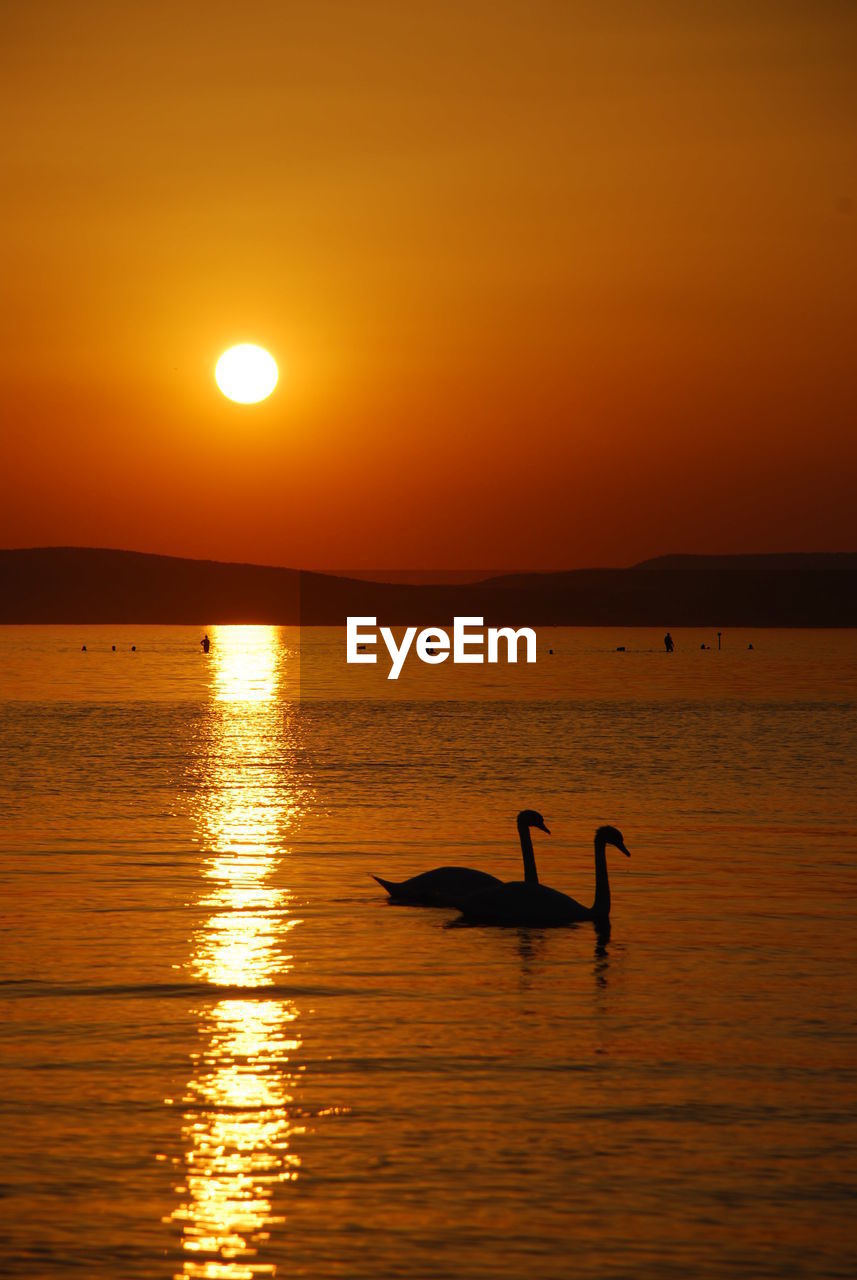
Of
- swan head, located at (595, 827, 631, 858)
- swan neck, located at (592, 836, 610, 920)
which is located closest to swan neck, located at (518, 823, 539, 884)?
swan head, located at (595, 827, 631, 858)

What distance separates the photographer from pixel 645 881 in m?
28.4

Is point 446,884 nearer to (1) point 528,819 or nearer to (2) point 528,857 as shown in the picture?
(2) point 528,857

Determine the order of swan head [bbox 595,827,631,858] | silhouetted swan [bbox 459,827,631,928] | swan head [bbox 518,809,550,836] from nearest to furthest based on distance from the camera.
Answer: silhouetted swan [bbox 459,827,631,928] → swan head [bbox 595,827,631,858] → swan head [bbox 518,809,550,836]

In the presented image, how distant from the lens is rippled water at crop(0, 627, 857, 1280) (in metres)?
12.1

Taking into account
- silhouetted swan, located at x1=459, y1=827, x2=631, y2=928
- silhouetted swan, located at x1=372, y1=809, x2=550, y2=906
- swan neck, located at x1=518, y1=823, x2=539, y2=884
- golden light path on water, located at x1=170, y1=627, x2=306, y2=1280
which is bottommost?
golden light path on water, located at x1=170, y1=627, x2=306, y2=1280

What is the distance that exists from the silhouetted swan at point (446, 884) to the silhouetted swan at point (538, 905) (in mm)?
Answer: 587

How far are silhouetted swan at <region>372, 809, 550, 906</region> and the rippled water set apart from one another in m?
0.67

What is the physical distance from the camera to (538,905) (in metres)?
23.9

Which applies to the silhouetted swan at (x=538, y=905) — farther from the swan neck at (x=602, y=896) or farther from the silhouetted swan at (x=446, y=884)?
the silhouetted swan at (x=446, y=884)

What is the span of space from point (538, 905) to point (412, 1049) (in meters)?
7.23

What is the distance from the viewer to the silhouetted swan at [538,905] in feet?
77.9

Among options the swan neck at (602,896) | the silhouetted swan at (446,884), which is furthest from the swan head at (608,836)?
the silhouetted swan at (446,884)

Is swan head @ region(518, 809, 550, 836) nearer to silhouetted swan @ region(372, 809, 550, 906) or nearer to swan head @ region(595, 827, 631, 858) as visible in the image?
silhouetted swan @ region(372, 809, 550, 906)

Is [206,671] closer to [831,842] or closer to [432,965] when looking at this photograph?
[831,842]
